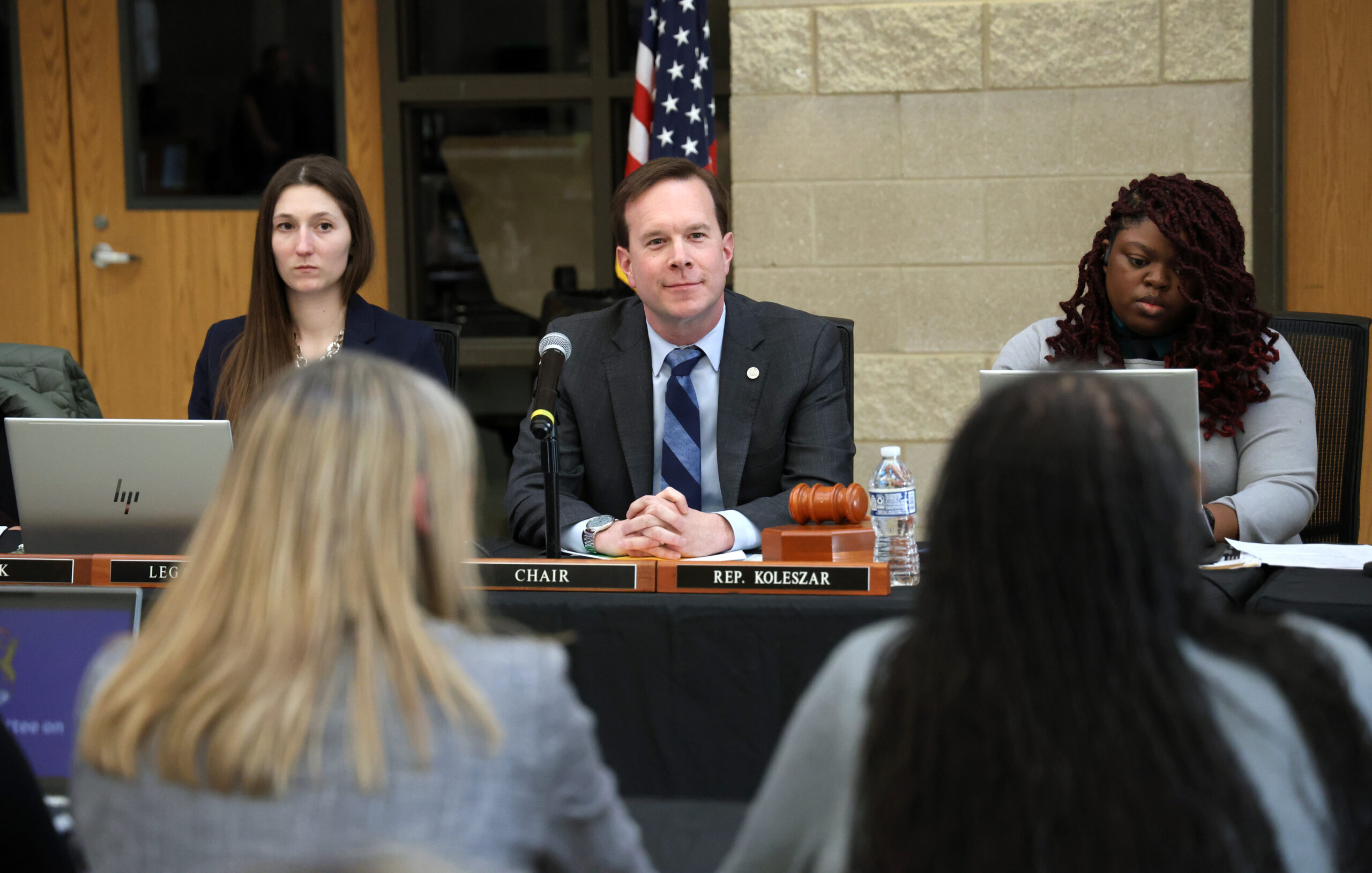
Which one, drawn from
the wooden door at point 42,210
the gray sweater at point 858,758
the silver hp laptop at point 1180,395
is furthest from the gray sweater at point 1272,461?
the wooden door at point 42,210

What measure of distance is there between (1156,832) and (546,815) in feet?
1.47

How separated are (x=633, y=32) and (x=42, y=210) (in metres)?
2.06

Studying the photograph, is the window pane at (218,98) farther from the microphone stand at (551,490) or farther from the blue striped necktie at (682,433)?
the microphone stand at (551,490)

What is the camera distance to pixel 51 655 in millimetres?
1605

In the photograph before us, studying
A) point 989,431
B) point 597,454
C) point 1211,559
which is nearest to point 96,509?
point 597,454

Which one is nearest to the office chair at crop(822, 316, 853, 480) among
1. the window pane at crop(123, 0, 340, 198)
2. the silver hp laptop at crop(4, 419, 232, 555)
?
the silver hp laptop at crop(4, 419, 232, 555)

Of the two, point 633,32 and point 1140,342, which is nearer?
point 1140,342

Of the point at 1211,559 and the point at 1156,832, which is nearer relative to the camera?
the point at 1156,832

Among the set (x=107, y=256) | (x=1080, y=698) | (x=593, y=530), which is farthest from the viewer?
(x=107, y=256)

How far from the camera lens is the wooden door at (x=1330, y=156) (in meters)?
3.51

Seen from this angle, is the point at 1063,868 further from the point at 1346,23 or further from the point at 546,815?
the point at 1346,23

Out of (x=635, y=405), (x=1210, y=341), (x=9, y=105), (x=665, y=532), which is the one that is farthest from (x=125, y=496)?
(x=9, y=105)

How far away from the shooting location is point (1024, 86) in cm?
353

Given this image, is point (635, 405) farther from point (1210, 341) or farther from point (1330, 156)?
point (1330, 156)
